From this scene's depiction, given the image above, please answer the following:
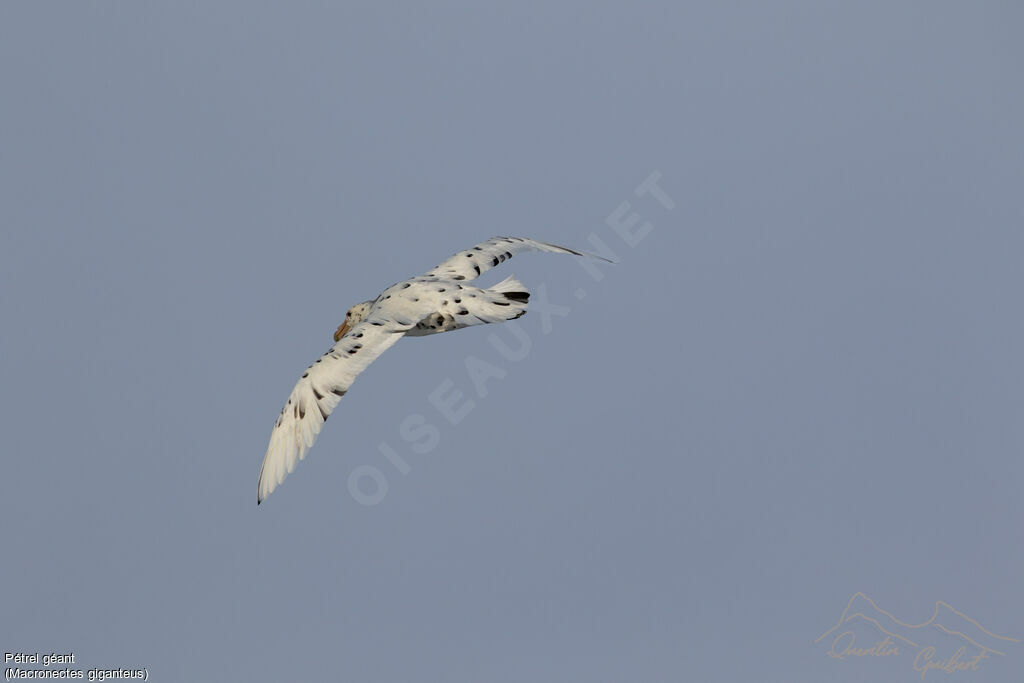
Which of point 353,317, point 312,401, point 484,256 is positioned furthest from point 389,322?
point 484,256

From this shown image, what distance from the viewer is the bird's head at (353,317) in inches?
1180

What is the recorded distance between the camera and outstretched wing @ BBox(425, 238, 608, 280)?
31.0 m

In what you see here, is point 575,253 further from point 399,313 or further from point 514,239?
point 399,313

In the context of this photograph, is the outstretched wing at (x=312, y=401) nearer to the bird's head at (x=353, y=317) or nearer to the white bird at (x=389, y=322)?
the white bird at (x=389, y=322)

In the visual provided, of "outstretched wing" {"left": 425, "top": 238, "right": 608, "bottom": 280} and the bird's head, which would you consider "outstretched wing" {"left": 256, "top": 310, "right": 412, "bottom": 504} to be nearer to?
the bird's head

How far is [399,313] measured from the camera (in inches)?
1114

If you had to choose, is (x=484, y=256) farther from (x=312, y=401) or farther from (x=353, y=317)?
(x=312, y=401)

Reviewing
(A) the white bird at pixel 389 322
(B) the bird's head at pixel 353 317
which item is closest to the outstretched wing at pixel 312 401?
(A) the white bird at pixel 389 322

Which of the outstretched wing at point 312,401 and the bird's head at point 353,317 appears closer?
the outstretched wing at point 312,401

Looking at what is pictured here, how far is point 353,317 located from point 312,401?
189 inches

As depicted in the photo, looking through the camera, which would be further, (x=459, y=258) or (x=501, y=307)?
(x=459, y=258)

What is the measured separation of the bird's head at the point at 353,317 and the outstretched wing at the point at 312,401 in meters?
2.78

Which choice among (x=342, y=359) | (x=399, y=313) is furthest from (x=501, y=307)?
(x=342, y=359)

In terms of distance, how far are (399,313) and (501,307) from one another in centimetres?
221
